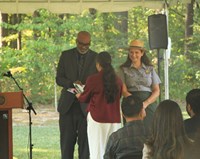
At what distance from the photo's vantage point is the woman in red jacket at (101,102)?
5.27 meters

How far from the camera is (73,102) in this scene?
6.01 m

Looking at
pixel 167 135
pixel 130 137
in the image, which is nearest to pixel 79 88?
pixel 130 137

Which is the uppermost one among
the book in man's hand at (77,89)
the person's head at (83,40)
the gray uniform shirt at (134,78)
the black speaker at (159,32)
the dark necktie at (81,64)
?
the black speaker at (159,32)

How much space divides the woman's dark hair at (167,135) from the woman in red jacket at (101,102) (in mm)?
2014

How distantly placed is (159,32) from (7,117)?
2815 millimetres

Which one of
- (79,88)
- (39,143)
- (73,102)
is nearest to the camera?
(79,88)

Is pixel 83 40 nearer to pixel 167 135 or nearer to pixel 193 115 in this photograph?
pixel 193 115

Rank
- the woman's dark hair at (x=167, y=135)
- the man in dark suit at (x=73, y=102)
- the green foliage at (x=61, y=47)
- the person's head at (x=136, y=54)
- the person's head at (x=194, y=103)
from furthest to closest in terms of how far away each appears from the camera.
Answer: the green foliage at (x=61, y=47) → the man in dark suit at (x=73, y=102) → the person's head at (x=136, y=54) → the person's head at (x=194, y=103) → the woman's dark hair at (x=167, y=135)

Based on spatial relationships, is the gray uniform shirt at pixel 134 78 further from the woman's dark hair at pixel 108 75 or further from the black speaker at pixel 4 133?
the black speaker at pixel 4 133

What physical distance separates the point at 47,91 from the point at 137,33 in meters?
3.19

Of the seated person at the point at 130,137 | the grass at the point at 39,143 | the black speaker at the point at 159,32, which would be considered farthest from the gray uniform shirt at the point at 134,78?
the grass at the point at 39,143

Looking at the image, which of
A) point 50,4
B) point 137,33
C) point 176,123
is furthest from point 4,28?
point 176,123

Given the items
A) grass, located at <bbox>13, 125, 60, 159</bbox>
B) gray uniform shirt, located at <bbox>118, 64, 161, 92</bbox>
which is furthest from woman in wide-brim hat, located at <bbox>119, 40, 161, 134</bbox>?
grass, located at <bbox>13, 125, 60, 159</bbox>

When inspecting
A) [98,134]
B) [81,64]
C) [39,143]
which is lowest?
[39,143]
